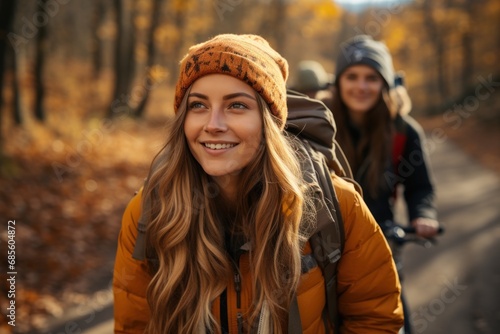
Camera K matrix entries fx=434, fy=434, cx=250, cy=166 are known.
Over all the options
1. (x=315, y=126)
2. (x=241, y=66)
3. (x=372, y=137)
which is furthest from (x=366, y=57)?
(x=241, y=66)

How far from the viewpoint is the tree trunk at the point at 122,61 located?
14.0 meters

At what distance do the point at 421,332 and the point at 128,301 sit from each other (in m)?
3.48

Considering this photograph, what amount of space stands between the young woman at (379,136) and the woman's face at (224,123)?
A: 1383mm

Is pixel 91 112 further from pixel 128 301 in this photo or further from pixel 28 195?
pixel 128 301

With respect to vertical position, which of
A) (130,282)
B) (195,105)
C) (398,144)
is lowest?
(130,282)

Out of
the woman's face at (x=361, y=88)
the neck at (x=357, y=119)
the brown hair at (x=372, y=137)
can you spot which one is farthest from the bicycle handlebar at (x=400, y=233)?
the woman's face at (x=361, y=88)

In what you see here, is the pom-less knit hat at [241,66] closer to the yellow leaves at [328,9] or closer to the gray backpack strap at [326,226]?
the gray backpack strap at [326,226]

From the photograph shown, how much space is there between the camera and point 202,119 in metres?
2.06

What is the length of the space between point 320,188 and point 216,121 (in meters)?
0.58

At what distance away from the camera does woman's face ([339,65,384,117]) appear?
3.29 metres

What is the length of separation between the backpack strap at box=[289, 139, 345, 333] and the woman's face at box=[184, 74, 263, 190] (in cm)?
30

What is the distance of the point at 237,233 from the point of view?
2.21 meters

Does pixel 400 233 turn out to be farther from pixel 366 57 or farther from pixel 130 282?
pixel 130 282

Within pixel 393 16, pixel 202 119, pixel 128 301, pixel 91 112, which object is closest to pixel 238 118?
pixel 202 119
